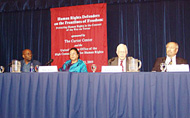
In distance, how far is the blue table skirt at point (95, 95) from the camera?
189cm

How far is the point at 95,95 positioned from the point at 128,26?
10.3 feet

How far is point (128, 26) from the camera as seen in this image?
4816mm

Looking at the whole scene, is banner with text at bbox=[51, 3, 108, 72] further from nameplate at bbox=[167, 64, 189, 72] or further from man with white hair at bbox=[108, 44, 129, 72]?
nameplate at bbox=[167, 64, 189, 72]

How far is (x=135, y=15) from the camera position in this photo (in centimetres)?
477

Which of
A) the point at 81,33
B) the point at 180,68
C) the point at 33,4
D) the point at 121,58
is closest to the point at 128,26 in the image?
the point at 81,33

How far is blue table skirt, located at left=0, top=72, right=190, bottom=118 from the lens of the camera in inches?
74.4

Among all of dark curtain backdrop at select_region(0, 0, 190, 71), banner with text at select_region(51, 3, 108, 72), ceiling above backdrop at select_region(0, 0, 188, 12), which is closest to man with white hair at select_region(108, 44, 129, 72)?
banner with text at select_region(51, 3, 108, 72)

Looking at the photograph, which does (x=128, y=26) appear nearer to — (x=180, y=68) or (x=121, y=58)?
(x=121, y=58)

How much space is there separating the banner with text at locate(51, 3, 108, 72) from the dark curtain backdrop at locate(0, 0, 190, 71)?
0.25m

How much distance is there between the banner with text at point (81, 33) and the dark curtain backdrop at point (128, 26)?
0.25 meters

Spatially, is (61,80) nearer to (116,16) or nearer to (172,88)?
(172,88)

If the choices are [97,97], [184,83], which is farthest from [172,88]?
[97,97]

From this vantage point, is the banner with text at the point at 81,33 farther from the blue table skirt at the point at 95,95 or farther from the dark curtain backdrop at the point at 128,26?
the blue table skirt at the point at 95,95

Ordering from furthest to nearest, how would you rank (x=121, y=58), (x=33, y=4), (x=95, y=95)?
(x=33, y=4), (x=121, y=58), (x=95, y=95)
